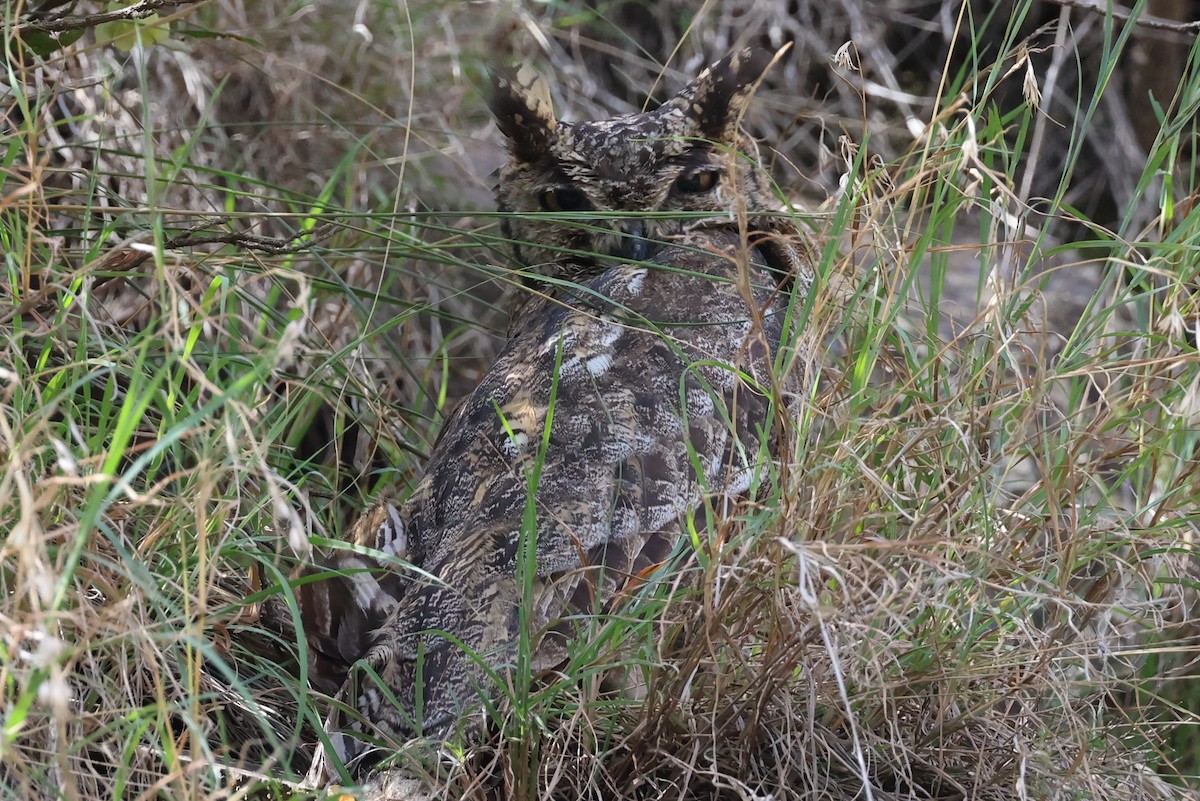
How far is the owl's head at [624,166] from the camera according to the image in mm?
2498

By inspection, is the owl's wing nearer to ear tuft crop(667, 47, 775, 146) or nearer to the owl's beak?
the owl's beak

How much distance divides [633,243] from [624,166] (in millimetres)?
176

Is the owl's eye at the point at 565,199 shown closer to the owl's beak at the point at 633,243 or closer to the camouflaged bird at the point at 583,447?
the camouflaged bird at the point at 583,447

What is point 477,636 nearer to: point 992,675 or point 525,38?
point 992,675

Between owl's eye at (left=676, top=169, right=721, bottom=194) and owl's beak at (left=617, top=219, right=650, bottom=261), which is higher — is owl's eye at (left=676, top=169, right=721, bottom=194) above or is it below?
above

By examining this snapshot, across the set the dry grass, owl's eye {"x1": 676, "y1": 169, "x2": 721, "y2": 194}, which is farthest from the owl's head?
the dry grass

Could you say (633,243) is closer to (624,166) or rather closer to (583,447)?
(624,166)

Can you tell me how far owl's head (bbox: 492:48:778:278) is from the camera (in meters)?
2.50

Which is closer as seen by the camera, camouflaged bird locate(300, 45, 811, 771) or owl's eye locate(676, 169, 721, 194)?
camouflaged bird locate(300, 45, 811, 771)

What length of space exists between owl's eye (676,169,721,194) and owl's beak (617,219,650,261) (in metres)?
0.13

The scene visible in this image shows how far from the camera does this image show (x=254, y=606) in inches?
72.8

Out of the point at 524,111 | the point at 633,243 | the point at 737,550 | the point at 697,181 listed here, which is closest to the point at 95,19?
the point at 524,111

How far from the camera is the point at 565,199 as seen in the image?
2.61m

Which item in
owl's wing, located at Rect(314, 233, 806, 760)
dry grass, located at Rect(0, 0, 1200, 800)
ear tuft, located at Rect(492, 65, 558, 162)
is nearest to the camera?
dry grass, located at Rect(0, 0, 1200, 800)
